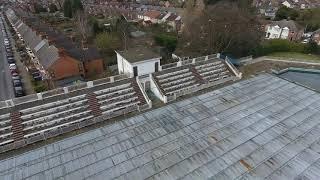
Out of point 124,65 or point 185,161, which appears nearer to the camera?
point 185,161

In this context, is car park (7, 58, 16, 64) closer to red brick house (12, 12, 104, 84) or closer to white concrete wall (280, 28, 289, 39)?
red brick house (12, 12, 104, 84)

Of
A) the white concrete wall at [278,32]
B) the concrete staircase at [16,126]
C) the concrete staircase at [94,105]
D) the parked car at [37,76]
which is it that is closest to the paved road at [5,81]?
the parked car at [37,76]

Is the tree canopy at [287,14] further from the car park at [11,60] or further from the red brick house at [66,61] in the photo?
the car park at [11,60]

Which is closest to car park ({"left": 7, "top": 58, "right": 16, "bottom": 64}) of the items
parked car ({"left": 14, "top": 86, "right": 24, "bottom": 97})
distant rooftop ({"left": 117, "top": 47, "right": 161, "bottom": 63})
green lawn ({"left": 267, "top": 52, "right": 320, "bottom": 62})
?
parked car ({"left": 14, "top": 86, "right": 24, "bottom": 97})

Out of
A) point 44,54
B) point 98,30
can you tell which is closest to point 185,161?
point 44,54

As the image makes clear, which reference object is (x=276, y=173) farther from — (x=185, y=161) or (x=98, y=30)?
(x=98, y=30)

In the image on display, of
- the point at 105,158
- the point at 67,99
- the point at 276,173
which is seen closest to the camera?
the point at 276,173

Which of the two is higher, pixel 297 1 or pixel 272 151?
pixel 297 1

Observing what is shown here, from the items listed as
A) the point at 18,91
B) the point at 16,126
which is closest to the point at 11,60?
the point at 18,91
